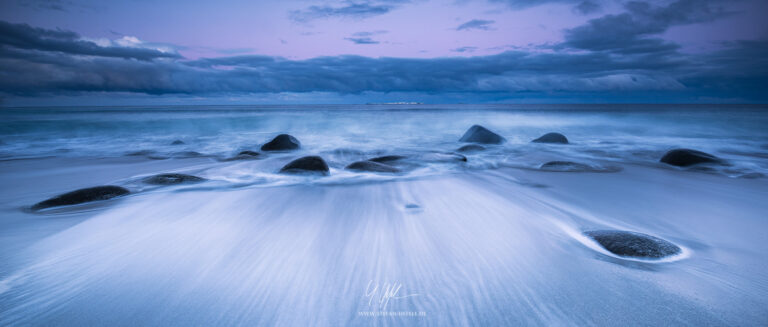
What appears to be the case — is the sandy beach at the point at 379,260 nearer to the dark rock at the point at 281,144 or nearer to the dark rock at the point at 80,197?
the dark rock at the point at 80,197

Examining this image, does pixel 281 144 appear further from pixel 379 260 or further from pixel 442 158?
pixel 379 260

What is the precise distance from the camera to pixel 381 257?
6.83 ft

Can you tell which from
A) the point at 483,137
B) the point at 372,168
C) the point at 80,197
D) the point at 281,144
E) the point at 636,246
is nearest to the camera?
the point at 636,246

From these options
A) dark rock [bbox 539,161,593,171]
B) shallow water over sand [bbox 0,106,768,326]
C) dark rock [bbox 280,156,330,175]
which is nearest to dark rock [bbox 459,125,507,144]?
dark rock [bbox 539,161,593,171]

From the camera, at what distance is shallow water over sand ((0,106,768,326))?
1.50 m

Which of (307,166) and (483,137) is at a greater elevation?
(483,137)

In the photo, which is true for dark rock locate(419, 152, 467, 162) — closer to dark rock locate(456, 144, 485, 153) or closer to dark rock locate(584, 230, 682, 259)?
dark rock locate(456, 144, 485, 153)

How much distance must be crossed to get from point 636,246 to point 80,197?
483 cm

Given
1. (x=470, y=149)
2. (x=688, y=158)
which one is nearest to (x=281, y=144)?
(x=470, y=149)

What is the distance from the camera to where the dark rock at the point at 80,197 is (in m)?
3.19

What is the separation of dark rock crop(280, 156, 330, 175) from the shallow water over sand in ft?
2.73

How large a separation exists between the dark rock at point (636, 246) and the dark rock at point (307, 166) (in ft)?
12.1

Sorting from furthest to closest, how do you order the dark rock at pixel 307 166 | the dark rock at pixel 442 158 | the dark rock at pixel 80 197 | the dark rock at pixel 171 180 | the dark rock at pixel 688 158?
1. the dark rock at pixel 442 158
2. the dark rock at pixel 688 158
3. the dark rock at pixel 307 166
4. the dark rock at pixel 171 180
5. the dark rock at pixel 80 197

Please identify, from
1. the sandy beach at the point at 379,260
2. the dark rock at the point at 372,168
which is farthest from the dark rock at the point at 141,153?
the dark rock at the point at 372,168
